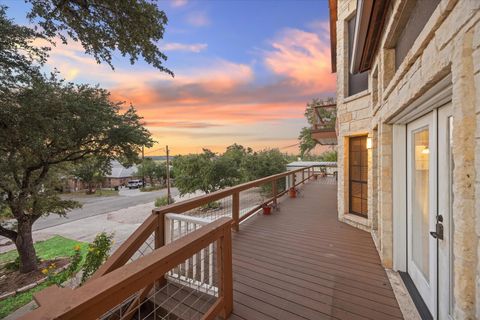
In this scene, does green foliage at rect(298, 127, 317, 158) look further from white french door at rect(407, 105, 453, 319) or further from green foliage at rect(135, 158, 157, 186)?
green foliage at rect(135, 158, 157, 186)

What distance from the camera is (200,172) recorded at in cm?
2292

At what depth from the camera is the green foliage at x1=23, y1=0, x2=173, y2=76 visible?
4594 millimetres

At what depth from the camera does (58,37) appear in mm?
5215

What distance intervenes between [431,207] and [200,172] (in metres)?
21.7

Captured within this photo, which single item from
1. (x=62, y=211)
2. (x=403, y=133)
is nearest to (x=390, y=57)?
(x=403, y=133)

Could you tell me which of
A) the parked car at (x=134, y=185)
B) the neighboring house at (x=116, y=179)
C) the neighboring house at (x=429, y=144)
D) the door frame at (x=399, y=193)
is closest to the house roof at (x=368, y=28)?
the neighboring house at (x=429, y=144)

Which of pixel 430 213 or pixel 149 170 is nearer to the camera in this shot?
pixel 430 213

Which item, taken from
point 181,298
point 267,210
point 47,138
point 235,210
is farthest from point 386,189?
point 47,138

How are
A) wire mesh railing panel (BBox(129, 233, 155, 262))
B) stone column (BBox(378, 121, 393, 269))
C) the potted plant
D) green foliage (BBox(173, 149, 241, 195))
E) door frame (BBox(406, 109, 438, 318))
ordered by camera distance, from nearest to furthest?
1. door frame (BBox(406, 109, 438, 318))
2. wire mesh railing panel (BBox(129, 233, 155, 262))
3. stone column (BBox(378, 121, 393, 269))
4. the potted plant
5. green foliage (BBox(173, 149, 241, 195))

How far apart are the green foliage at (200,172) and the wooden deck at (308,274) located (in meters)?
17.8

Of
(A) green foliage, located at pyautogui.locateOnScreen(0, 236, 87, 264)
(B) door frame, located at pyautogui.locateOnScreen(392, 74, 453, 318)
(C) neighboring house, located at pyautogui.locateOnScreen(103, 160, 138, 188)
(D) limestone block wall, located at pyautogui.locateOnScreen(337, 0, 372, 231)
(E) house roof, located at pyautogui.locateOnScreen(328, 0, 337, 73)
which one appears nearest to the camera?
(B) door frame, located at pyautogui.locateOnScreen(392, 74, 453, 318)

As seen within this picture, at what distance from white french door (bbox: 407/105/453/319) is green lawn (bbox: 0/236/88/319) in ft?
38.4

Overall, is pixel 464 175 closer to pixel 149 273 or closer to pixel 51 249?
pixel 149 273

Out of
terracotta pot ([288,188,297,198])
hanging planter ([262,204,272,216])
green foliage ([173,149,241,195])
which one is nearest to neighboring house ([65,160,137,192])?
green foliage ([173,149,241,195])
